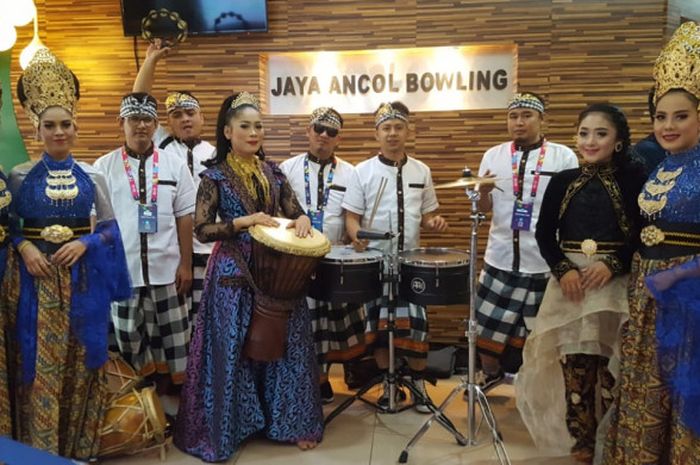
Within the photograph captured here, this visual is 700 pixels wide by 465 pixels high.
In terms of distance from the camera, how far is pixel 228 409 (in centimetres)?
277

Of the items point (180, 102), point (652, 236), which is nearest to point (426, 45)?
point (180, 102)

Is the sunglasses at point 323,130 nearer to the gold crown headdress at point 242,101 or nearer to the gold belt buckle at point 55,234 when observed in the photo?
the gold crown headdress at point 242,101

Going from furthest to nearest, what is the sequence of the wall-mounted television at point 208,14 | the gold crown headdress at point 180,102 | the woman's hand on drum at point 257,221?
the wall-mounted television at point 208,14 → the gold crown headdress at point 180,102 → the woman's hand on drum at point 257,221

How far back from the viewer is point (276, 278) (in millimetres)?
2635

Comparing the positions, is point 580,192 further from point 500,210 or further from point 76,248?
point 76,248

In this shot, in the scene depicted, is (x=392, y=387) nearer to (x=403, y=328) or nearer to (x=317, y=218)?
Answer: (x=403, y=328)

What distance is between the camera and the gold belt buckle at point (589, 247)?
248 centimetres

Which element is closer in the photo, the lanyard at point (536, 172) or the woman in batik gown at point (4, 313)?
the woman in batik gown at point (4, 313)

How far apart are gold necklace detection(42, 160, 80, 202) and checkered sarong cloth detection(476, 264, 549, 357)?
2398mm

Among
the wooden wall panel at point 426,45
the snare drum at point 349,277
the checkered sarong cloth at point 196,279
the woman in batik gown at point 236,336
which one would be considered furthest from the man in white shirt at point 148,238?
the wooden wall panel at point 426,45

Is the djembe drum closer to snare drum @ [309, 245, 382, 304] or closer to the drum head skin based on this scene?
the drum head skin

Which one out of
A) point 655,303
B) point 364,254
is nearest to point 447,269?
point 364,254

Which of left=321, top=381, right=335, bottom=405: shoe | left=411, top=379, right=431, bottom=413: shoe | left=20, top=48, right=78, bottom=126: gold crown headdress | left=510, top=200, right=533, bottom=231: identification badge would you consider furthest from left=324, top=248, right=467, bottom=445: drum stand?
left=20, top=48, right=78, bottom=126: gold crown headdress

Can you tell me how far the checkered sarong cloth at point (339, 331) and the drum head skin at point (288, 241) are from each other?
3.32ft
